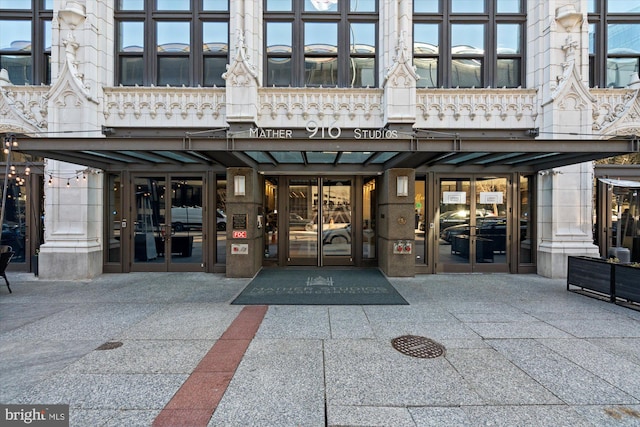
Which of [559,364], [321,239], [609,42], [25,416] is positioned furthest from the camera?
[321,239]

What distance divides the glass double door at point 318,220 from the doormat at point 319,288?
787mm

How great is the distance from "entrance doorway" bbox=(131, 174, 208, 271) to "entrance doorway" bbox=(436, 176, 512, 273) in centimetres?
748

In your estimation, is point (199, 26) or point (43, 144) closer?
point (43, 144)

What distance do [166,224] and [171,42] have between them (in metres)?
5.62

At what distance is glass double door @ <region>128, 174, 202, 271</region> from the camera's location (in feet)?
33.0

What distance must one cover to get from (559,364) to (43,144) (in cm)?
885

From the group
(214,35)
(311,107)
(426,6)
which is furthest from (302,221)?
(426,6)

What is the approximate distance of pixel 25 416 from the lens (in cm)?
320

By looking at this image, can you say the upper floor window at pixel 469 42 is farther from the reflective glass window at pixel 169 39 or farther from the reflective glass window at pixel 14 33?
the reflective glass window at pixel 14 33

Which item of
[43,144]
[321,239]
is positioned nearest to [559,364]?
[321,239]

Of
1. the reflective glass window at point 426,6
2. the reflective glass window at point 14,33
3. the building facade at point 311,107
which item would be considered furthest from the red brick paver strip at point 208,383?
the reflective glass window at point 14,33

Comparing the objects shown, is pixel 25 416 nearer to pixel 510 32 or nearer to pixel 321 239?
pixel 321 239

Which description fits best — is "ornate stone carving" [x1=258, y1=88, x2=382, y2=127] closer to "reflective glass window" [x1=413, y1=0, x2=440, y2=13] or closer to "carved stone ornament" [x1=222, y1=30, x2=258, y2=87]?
"carved stone ornament" [x1=222, y1=30, x2=258, y2=87]

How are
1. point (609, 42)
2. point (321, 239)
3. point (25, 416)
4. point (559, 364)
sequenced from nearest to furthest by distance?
point (25, 416) → point (559, 364) → point (609, 42) → point (321, 239)
